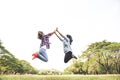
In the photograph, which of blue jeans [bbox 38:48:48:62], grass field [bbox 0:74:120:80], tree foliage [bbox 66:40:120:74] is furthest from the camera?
tree foliage [bbox 66:40:120:74]

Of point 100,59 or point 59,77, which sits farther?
point 100,59

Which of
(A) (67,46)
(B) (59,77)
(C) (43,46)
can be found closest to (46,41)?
(C) (43,46)

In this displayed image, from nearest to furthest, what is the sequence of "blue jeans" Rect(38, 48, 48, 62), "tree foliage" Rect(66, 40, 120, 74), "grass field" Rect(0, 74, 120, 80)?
"grass field" Rect(0, 74, 120, 80) → "blue jeans" Rect(38, 48, 48, 62) → "tree foliage" Rect(66, 40, 120, 74)

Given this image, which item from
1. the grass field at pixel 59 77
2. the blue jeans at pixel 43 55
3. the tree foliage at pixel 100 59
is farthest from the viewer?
the tree foliage at pixel 100 59

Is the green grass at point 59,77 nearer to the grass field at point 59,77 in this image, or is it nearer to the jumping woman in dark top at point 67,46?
the grass field at point 59,77

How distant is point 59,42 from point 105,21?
649 mm

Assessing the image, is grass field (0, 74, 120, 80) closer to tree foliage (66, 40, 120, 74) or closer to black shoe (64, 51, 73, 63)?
tree foliage (66, 40, 120, 74)

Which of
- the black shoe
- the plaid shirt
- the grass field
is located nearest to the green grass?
the grass field

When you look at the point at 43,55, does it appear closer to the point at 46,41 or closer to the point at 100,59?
the point at 46,41

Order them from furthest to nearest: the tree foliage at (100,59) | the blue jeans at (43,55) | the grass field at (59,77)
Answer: the tree foliage at (100,59) → the blue jeans at (43,55) → the grass field at (59,77)

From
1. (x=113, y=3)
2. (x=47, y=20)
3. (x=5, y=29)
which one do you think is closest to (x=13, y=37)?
(x=5, y=29)

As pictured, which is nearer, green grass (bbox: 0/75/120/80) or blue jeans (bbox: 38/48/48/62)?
green grass (bbox: 0/75/120/80)

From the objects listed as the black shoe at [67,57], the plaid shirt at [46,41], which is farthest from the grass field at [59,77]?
the plaid shirt at [46,41]

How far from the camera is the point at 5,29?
12.3ft
